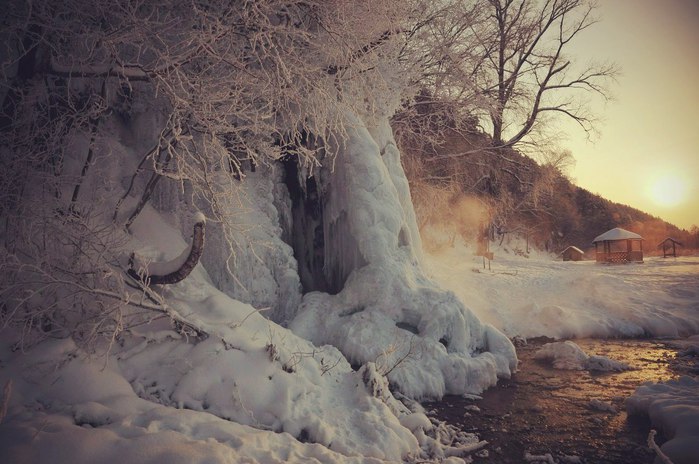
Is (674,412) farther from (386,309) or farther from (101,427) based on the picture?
(101,427)

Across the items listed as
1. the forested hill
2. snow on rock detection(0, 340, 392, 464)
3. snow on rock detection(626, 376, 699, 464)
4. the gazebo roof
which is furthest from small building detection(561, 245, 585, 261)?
snow on rock detection(0, 340, 392, 464)

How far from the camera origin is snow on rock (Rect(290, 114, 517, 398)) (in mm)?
5023

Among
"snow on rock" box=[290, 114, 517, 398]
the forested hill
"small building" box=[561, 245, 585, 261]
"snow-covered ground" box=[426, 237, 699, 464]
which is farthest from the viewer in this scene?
"small building" box=[561, 245, 585, 261]

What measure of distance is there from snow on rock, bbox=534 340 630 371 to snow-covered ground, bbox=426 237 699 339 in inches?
72.9

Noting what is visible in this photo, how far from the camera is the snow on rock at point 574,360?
612 centimetres

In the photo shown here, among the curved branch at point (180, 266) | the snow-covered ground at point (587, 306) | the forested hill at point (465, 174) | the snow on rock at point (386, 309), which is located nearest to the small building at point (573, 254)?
the forested hill at point (465, 174)

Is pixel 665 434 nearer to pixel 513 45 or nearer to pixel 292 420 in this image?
pixel 292 420

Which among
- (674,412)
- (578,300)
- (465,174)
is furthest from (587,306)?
(674,412)

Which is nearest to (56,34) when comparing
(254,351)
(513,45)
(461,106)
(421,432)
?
(254,351)

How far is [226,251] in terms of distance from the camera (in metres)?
5.25

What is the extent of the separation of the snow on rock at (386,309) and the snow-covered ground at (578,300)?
145 inches

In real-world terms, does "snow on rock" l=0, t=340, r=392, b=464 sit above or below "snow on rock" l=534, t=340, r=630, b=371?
above

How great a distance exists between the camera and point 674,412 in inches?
150

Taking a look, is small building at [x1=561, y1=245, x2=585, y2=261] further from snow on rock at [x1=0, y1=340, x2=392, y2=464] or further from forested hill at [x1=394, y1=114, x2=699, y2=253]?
snow on rock at [x1=0, y1=340, x2=392, y2=464]
